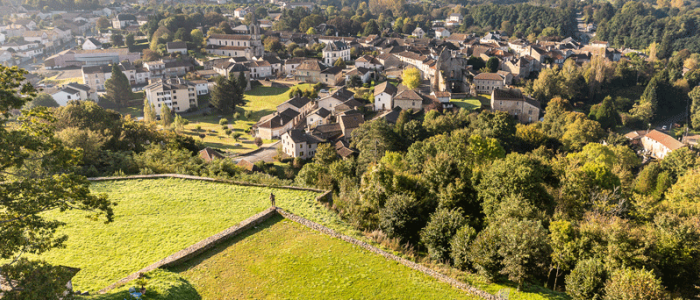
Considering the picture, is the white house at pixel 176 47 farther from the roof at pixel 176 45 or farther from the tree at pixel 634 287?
the tree at pixel 634 287

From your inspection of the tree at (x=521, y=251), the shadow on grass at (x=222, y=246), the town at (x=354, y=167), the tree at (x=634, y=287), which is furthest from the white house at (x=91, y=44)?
the tree at (x=634, y=287)

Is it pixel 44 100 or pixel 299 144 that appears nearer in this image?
pixel 299 144

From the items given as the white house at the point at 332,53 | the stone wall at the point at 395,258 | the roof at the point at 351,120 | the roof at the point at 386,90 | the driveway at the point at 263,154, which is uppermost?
the white house at the point at 332,53

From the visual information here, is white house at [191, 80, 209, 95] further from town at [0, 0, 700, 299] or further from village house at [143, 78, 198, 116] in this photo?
village house at [143, 78, 198, 116]

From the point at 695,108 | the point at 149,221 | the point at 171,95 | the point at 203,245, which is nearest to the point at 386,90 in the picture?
the point at 171,95

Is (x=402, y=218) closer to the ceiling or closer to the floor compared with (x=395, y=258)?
closer to the ceiling

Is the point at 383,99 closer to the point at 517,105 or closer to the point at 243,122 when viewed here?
the point at 517,105
